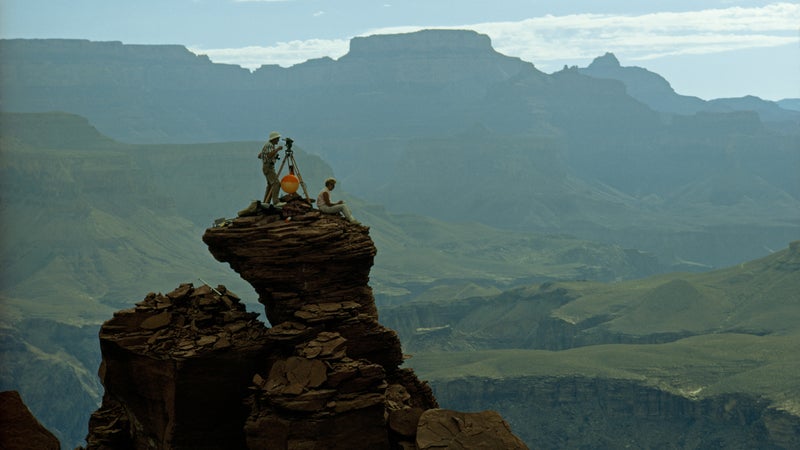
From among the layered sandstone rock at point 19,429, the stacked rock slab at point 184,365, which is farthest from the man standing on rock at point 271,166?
the layered sandstone rock at point 19,429

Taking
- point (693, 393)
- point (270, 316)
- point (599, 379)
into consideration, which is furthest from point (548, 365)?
point (270, 316)

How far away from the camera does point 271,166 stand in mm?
32406

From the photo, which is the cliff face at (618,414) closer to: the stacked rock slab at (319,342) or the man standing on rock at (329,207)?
the stacked rock slab at (319,342)

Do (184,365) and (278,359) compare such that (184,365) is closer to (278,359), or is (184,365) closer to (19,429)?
(278,359)

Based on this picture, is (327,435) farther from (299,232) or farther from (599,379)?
(599,379)

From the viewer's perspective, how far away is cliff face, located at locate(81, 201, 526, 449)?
28.5 metres

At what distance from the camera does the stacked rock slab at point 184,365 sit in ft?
98.5

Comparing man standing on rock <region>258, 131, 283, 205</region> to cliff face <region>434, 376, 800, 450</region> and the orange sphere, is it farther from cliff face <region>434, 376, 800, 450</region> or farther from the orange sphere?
cliff face <region>434, 376, 800, 450</region>

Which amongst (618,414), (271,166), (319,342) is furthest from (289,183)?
(618,414)

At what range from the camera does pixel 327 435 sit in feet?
93.0

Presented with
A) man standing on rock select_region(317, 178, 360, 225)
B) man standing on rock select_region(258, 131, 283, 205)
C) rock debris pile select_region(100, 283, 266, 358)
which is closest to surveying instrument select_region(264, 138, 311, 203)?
man standing on rock select_region(258, 131, 283, 205)

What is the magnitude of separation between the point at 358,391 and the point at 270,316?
4423 mm

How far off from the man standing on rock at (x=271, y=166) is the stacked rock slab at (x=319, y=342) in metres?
0.68

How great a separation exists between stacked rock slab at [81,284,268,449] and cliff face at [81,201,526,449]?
0.11 ft
